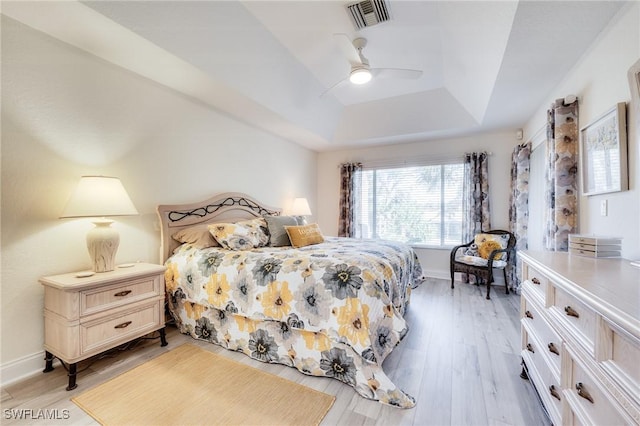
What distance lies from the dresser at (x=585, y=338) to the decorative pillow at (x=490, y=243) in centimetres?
258

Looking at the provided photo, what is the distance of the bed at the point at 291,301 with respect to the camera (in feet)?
5.89

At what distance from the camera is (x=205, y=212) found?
10.8 ft

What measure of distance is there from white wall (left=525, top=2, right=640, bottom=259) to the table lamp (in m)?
3.34

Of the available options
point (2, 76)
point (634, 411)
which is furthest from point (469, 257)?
point (2, 76)

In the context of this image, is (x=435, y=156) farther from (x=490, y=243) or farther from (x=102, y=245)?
(x=102, y=245)

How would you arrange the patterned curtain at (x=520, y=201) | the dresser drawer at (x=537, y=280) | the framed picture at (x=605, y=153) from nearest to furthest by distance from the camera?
the dresser drawer at (x=537, y=280) → the framed picture at (x=605, y=153) → the patterned curtain at (x=520, y=201)

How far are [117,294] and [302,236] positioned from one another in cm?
178

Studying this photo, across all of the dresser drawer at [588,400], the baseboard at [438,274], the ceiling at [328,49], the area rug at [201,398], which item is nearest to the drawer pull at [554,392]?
the dresser drawer at [588,400]

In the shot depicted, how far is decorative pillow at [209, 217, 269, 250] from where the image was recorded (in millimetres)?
2803

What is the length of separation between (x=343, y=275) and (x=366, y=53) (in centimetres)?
253

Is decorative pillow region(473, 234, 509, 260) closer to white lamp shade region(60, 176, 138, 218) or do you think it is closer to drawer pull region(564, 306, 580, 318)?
drawer pull region(564, 306, 580, 318)

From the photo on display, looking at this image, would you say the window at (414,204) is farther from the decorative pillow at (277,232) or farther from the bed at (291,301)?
the decorative pillow at (277,232)

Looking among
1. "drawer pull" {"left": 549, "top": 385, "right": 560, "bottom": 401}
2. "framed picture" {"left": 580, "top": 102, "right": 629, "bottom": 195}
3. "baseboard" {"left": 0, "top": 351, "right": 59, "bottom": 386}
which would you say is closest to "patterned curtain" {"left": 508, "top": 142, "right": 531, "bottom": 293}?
"framed picture" {"left": 580, "top": 102, "right": 629, "bottom": 195}

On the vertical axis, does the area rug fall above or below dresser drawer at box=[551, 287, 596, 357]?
below
